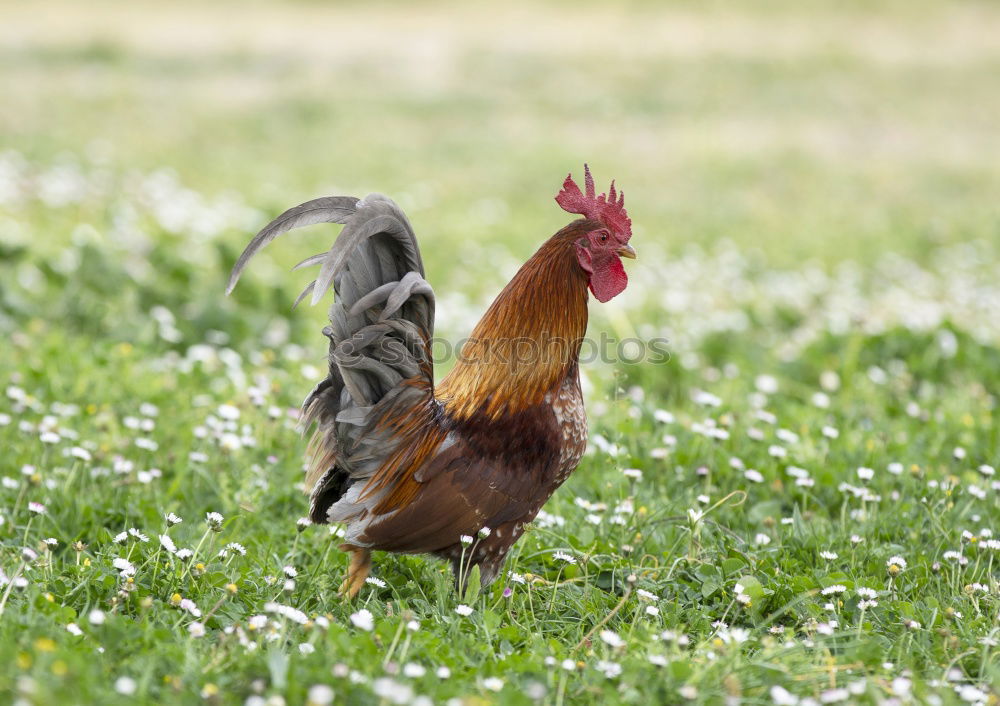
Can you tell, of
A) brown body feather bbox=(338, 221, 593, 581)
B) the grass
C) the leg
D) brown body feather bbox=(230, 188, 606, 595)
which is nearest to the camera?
the grass

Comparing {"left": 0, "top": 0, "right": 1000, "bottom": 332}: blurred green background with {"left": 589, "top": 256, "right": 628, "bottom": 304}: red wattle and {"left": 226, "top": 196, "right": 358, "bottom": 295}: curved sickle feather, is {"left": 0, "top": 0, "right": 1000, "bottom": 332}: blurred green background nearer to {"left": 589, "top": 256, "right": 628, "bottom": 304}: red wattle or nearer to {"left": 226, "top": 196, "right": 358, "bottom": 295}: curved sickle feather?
{"left": 226, "top": 196, "right": 358, "bottom": 295}: curved sickle feather

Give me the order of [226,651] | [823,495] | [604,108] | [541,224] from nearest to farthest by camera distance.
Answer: [226,651] → [823,495] → [541,224] → [604,108]

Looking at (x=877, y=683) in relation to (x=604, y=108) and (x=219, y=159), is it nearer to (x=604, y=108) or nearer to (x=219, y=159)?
(x=219, y=159)

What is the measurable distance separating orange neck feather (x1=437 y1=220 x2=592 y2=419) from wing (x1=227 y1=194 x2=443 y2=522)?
20 centimetres

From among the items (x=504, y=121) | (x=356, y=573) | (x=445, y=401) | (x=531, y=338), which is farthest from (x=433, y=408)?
(x=504, y=121)

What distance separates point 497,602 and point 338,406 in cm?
93

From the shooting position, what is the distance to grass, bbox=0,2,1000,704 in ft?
9.70

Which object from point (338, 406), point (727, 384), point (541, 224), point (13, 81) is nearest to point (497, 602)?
point (338, 406)

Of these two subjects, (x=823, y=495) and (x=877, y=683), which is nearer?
(x=877, y=683)

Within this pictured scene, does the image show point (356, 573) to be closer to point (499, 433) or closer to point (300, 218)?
point (499, 433)

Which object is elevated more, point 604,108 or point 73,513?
point 604,108

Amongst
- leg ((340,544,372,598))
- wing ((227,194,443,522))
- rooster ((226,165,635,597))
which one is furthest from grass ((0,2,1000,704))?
wing ((227,194,443,522))

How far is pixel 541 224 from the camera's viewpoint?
1171cm

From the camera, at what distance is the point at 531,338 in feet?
11.8
